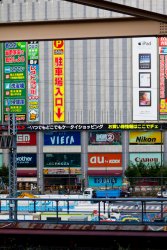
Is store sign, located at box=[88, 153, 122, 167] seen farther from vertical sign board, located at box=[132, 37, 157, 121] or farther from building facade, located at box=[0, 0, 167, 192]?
vertical sign board, located at box=[132, 37, 157, 121]

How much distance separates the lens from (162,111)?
50.6m

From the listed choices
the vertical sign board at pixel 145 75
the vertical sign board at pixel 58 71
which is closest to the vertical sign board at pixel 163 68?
the vertical sign board at pixel 145 75

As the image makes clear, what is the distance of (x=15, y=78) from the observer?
5109 centimetres

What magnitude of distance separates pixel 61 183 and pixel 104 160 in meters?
4.56

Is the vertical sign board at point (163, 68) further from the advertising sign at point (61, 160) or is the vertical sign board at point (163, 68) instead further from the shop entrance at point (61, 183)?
the shop entrance at point (61, 183)

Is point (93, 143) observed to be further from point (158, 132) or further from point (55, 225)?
point (55, 225)

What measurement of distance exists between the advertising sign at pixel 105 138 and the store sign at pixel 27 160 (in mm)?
5637

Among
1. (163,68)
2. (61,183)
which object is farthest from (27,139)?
(163,68)

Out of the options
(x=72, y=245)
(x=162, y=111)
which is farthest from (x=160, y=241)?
(x=162, y=111)

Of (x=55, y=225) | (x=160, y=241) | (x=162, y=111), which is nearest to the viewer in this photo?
(x=160, y=241)

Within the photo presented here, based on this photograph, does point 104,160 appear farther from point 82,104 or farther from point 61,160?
point 82,104

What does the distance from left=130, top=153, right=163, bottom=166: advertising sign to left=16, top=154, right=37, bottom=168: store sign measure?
922 cm

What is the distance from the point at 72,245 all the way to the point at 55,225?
535 mm

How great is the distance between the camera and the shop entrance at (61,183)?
168 feet
